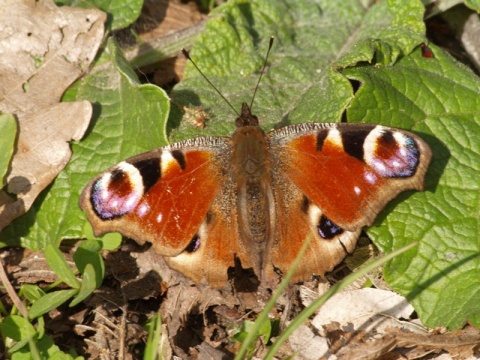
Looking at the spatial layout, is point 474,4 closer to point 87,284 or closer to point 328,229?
point 328,229

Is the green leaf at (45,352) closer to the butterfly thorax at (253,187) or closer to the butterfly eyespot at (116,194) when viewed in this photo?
the butterfly eyespot at (116,194)

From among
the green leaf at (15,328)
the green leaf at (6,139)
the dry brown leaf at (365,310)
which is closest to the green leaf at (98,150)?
the green leaf at (6,139)

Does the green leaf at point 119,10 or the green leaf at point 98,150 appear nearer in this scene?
the green leaf at point 98,150

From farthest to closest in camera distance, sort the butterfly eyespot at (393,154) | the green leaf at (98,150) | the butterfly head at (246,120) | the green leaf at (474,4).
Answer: the green leaf at (474,4) < the green leaf at (98,150) < the butterfly head at (246,120) < the butterfly eyespot at (393,154)

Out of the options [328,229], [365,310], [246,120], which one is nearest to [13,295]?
[246,120]

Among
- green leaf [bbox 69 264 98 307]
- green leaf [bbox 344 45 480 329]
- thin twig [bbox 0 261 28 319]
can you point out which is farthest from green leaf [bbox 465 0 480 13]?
thin twig [bbox 0 261 28 319]

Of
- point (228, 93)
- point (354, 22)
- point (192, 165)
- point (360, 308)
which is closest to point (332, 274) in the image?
point (360, 308)
